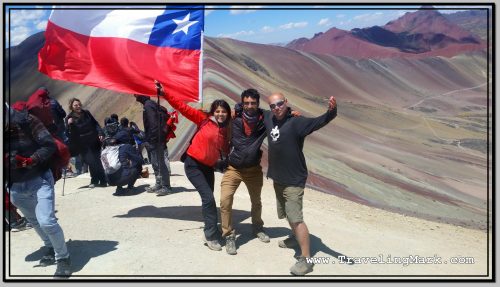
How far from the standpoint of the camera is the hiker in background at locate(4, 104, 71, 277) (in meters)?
3.66

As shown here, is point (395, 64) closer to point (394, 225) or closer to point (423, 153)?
point (423, 153)

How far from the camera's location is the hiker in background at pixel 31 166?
144 inches

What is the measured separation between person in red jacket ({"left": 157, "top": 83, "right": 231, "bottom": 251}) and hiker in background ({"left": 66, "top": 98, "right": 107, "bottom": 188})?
9.66ft

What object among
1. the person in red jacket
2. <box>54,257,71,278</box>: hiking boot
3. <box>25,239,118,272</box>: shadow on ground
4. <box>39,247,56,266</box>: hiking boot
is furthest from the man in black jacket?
<box>39,247,56,266</box>: hiking boot

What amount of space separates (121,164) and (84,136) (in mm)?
849

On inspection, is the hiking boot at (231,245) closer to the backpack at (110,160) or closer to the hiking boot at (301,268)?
the hiking boot at (301,268)

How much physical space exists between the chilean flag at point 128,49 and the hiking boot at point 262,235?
1.71 metres

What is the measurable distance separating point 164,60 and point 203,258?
2.46m

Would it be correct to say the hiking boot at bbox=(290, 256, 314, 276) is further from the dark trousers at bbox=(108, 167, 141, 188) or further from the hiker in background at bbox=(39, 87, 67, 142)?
the hiker in background at bbox=(39, 87, 67, 142)

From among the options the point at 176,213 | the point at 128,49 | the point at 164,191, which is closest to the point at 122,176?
the point at 164,191

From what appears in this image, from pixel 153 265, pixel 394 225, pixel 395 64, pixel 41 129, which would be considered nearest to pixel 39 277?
pixel 153 265

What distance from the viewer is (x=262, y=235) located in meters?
4.86

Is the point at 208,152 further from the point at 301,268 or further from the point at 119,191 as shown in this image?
the point at 119,191

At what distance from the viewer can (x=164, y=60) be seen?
5.51 m
